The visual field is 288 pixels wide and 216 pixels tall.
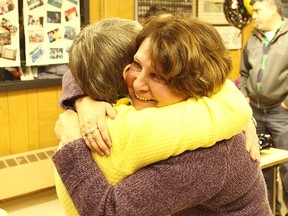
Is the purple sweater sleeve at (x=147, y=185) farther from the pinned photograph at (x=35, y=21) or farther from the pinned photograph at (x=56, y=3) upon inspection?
the pinned photograph at (x=56, y=3)

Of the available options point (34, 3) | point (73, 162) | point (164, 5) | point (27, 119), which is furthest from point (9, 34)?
point (73, 162)

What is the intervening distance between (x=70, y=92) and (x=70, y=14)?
2.24 m

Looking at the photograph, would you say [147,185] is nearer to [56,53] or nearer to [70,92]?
[70,92]

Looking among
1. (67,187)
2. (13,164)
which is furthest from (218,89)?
(13,164)

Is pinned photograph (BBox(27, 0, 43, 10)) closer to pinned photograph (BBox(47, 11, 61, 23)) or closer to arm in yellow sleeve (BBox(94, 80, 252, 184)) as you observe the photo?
pinned photograph (BBox(47, 11, 61, 23))

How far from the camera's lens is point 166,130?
0.92 meters

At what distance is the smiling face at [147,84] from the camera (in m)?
0.99

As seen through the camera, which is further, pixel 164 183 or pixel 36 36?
pixel 36 36

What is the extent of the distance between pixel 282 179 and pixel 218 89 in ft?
8.29

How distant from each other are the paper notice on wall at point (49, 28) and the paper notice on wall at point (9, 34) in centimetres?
7

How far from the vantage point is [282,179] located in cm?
332

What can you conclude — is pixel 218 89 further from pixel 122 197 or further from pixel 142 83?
pixel 122 197

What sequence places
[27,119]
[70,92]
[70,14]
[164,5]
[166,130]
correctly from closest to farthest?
[166,130] < [70,92] < [27,119] < [70,14] < [164,5]

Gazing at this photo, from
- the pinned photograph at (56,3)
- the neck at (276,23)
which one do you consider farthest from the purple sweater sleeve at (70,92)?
the neck at (276,23)
